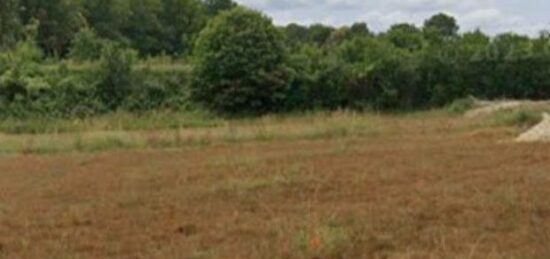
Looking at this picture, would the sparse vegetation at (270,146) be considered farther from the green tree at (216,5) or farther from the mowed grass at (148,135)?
the green tree at (216,5)

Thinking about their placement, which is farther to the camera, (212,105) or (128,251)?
(212,105)

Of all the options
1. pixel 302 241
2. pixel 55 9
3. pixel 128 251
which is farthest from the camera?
pixel 55 9

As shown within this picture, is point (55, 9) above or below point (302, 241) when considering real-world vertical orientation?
above

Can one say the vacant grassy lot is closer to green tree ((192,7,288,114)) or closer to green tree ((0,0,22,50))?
green tree ((192,7,288,114))

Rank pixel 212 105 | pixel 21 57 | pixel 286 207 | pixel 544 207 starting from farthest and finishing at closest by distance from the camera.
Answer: pixel 21 57 < pixel 212 105 < pixel 286 207 < pixel 544 207

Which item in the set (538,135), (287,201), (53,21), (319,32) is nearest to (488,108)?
(538,135)

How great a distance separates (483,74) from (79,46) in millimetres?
19963

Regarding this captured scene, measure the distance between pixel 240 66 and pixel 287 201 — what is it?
81.9 ft

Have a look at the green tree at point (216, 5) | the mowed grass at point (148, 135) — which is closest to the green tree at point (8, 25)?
the mowed grass at point (148, 135)

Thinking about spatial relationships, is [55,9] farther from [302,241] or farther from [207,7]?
[302,241]

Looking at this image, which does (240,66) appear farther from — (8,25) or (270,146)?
(8,25)

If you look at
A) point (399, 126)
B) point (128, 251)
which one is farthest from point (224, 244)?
point (399, 126)

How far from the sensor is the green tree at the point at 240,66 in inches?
1444

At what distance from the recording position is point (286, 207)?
11227 millimetres
